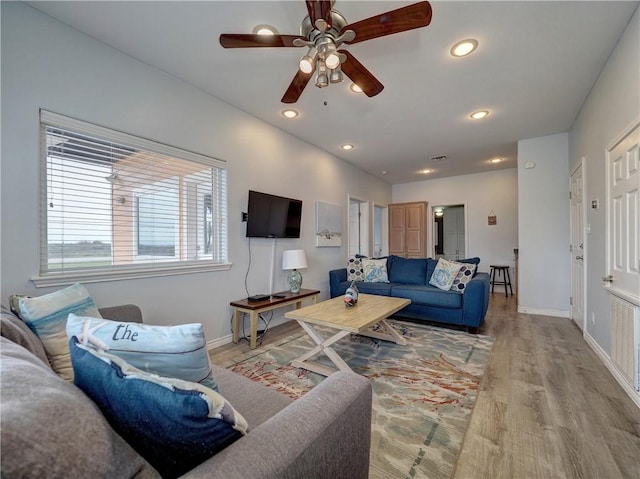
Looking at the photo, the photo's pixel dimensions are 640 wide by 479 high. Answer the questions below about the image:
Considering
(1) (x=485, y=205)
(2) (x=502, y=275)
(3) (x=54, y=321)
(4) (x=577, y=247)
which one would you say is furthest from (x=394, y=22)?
(2) (x=502, y=275)

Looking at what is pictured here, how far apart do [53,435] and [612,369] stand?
11.2 feet

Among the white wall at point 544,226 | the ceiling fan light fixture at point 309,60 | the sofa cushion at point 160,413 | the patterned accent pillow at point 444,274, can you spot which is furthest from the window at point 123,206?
the white wall at point 544,226

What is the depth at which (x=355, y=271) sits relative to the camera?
4.60 meters

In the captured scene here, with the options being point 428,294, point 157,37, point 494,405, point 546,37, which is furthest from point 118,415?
point 428,294

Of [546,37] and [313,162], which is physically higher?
[546,37]

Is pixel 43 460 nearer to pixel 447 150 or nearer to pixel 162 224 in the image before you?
pixel 162 224

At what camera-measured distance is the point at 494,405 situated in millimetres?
1886

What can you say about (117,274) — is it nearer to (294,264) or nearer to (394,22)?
(294,264)

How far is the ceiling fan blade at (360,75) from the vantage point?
6.20 feet

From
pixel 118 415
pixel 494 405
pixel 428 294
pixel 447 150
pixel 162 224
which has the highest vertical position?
pixel 447 150

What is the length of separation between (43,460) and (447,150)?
522 cm

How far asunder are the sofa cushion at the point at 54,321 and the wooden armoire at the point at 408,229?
622cm

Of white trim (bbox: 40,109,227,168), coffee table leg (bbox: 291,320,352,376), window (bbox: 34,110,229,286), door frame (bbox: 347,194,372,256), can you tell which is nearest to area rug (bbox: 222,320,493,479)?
coffee table leg (bbox: 291,320,352,376)

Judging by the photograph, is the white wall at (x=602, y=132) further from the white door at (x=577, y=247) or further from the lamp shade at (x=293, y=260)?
the lamp shade at (x=293, y=260)
